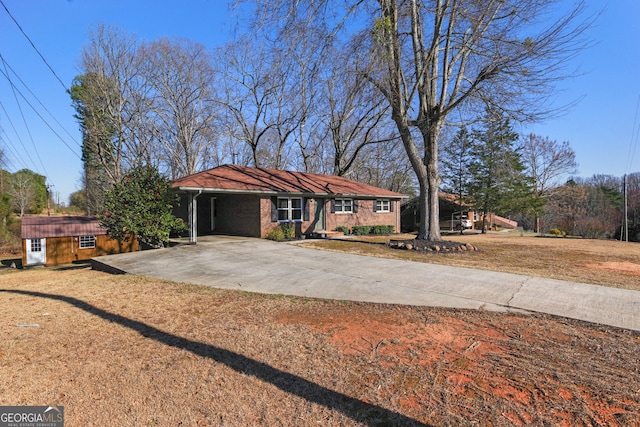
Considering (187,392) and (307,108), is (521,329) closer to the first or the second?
(187,392)

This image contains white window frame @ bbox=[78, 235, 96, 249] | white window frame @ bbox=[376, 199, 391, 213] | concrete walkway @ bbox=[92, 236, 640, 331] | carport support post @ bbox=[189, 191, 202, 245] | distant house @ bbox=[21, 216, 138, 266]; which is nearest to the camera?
concrete walkway @ bbox=[92, 236, 640, 331]

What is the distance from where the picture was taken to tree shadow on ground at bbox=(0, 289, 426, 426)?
A: 2.64 meters

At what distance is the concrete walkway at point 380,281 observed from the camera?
18.8 feet

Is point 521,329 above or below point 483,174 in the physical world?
below

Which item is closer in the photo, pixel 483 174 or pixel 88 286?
pixel 88 286

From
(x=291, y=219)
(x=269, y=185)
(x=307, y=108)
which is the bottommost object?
(x=291, y=219)

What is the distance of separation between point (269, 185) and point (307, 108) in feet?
44.2

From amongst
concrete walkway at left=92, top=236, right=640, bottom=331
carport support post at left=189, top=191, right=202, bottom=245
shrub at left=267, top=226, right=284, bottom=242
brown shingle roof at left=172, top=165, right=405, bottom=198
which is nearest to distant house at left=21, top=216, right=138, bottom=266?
carport support post at left=189, top=191, right=202, bottom=245

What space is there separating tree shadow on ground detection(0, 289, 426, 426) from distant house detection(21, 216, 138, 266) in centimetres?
1474

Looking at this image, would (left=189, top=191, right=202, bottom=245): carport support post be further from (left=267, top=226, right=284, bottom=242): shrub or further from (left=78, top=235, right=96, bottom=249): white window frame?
(left=78, top=235, right=96, bottom=249): white window frame

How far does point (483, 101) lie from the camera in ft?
41.8

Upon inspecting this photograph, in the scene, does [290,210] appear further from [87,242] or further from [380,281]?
[87,242]

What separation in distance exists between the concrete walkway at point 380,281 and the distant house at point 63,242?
29.8 ft

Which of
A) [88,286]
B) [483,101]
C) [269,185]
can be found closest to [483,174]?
[483,101]
